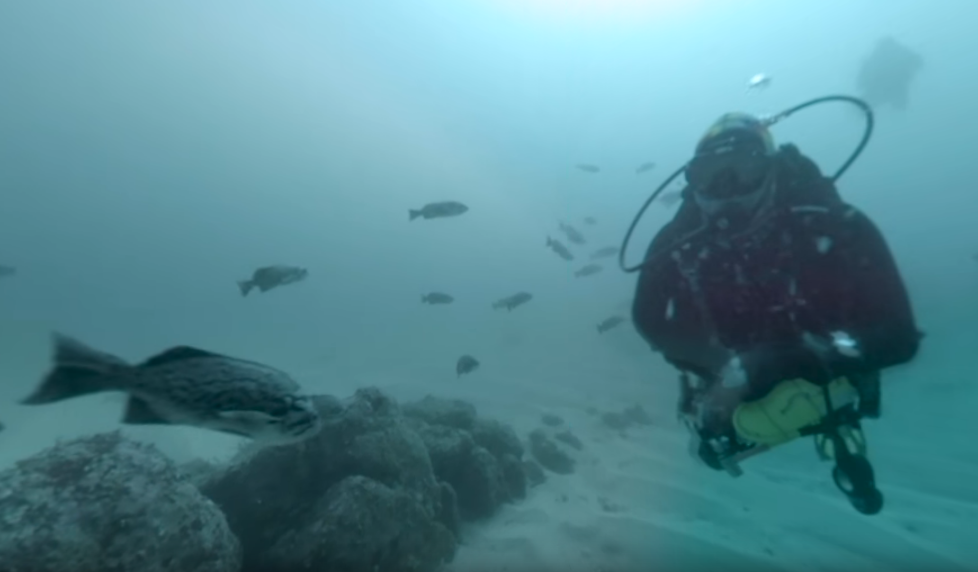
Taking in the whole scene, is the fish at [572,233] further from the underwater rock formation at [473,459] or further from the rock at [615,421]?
the underwater rock formation at [473,459]

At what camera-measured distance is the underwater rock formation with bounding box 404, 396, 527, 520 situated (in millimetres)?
8000

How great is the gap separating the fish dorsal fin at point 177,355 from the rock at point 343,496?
119 inches

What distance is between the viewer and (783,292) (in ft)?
12.7

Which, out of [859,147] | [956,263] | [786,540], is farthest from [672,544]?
[956,263]

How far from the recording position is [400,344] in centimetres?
3478

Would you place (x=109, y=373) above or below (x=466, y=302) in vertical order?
below

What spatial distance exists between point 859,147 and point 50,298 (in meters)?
61.7

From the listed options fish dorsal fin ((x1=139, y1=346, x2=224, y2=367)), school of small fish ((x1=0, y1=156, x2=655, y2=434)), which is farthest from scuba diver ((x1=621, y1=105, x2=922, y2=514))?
fish dorsal fin ((x1=139, y1=346, x2=224, y2=367))

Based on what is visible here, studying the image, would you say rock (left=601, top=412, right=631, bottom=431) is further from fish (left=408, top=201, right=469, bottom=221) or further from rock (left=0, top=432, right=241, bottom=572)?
rock (left=0, top=432, right=241, bottom=572)

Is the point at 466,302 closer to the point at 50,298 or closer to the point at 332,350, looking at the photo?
the point at 332,350

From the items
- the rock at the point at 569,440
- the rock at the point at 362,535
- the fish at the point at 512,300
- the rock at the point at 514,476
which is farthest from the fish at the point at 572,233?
the rock at the point at 362,535

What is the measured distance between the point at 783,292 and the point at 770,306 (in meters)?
0.14

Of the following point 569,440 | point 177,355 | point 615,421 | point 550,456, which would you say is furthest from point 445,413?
point 177,355

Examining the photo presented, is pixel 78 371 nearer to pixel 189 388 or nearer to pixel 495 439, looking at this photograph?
pixel 189 388
